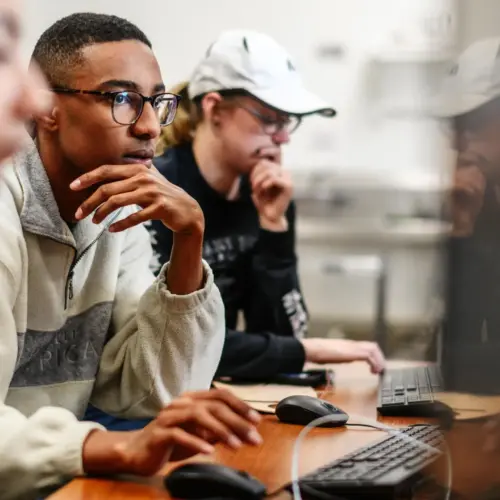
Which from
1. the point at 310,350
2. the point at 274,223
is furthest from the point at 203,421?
the point at 274,223

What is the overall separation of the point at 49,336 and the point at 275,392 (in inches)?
15.6

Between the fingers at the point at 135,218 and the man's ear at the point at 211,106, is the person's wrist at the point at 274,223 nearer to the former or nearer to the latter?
the man's ear at the point at 211,106

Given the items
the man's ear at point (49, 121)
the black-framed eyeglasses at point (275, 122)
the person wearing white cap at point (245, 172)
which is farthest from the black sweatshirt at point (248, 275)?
the man's ear at point (49, 121)

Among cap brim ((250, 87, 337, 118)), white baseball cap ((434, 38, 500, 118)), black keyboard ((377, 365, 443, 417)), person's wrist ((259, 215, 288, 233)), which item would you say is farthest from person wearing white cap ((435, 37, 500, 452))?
person's wrist ((259, 215, 288, 233))

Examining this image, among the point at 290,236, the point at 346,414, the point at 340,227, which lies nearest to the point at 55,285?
the point at 346,414

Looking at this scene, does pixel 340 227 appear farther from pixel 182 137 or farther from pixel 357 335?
pixel 182 137

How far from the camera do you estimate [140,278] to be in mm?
1211

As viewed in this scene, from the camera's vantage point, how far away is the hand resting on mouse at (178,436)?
0.86m

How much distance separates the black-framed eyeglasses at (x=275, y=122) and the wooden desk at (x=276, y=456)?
51 centimetres

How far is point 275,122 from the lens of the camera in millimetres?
1590

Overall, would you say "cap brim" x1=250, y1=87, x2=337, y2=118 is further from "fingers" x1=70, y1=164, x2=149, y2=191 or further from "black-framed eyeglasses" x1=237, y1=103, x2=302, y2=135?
"fingers" x1=70, y1=164, x2=149, y2=191

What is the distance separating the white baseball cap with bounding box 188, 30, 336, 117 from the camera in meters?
1.54

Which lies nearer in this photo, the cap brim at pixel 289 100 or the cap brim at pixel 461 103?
the cap brim at pixel 461 103

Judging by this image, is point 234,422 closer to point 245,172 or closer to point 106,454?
point 106,454
